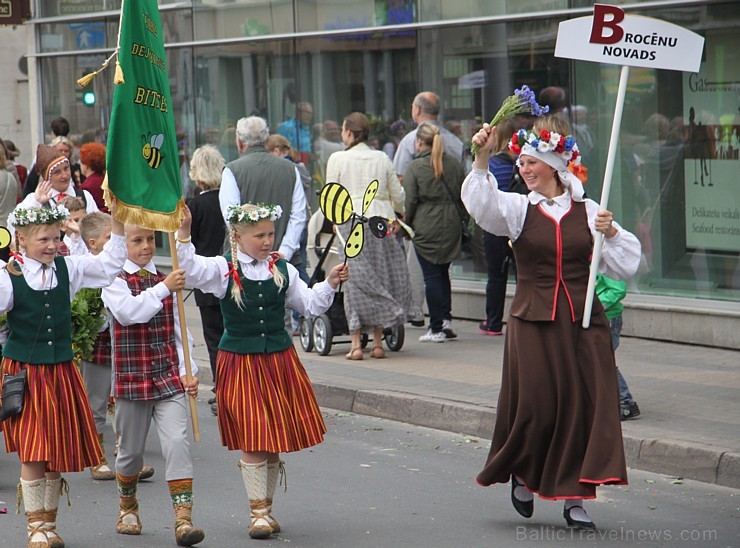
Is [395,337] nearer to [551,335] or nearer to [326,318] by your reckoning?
[326,318]

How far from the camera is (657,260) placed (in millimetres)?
11477

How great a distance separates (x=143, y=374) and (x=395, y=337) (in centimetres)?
497

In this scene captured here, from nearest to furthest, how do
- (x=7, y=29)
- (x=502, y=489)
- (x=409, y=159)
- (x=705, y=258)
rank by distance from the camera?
(x=502, y=489) < (x=705, y=258) < (x=409, y=159) < (x=7, y=29)

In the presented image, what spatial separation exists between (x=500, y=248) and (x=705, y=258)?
176 cm

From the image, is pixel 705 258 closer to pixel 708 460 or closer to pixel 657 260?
pixel 657 260

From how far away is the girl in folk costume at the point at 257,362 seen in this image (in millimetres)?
6066

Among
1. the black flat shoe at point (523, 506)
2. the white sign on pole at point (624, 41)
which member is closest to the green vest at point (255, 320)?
the black flat shoe at point (523, 506)

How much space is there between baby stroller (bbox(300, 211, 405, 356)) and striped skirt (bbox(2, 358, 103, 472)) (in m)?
4.71

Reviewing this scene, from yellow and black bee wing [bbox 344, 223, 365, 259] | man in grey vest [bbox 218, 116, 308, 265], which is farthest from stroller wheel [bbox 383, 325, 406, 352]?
yellow and black bee wing [bbox 344, 223, 365, 259]

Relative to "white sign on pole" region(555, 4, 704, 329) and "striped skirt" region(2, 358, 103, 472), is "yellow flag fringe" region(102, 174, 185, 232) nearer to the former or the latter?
"striped skirt" region(2, 358, 103, 472)

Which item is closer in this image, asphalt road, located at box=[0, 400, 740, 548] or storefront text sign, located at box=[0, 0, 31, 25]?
asphalt road, located at box=[0, 400, 740, 548]

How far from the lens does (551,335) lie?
20.0ft

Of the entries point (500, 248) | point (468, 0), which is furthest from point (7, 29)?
point (500, 248)

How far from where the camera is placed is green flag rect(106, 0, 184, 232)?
6.02 metres
